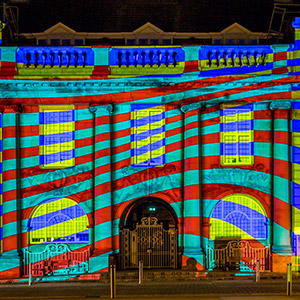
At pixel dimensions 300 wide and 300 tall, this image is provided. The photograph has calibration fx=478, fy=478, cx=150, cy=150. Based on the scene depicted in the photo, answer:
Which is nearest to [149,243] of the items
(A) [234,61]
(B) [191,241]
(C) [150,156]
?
(B) [191,241]

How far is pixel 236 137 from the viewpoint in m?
24.7

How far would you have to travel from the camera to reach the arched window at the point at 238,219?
24.7 metres

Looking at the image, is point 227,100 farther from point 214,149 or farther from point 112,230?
point 112,230

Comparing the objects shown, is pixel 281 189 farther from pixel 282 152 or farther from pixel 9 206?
pixel 9 206

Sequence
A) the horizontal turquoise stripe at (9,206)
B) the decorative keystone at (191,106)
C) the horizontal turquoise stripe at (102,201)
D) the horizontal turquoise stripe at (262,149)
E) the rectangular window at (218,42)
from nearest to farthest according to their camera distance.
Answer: the horizontal turquoise stripe at (9,206) → the horizontal turquoise stripe at (102,201) → the decorative keystone at (191,106) → the horizontal turquoise stripe at (262,149) → the rectangular window at (218,42)

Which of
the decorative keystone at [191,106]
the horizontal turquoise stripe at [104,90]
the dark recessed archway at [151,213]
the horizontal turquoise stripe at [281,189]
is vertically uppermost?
the horizontal turquoise stripe at [104,90]

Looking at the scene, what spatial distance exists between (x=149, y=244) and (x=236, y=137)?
23.2ft

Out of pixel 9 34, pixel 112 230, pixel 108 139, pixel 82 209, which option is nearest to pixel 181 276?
pixel 112 230

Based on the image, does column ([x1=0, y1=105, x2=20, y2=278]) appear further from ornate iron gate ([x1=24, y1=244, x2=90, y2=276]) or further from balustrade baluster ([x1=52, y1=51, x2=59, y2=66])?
balustrade baluster ([x1=52, y1=51, x2=59, y2=66])

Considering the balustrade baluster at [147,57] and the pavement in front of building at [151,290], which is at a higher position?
the balustrade baluster at [147,57]

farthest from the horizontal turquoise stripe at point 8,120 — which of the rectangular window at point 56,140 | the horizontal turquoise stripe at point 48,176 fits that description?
the horizontal turquoise stripe at point 48,176

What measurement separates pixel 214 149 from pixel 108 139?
546 centimetres

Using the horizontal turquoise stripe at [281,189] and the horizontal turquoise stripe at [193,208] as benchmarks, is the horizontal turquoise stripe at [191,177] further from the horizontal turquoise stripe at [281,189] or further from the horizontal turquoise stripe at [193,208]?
the horizontal turquoise stripe at [281,189]

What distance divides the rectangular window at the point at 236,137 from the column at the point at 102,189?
5896mm
